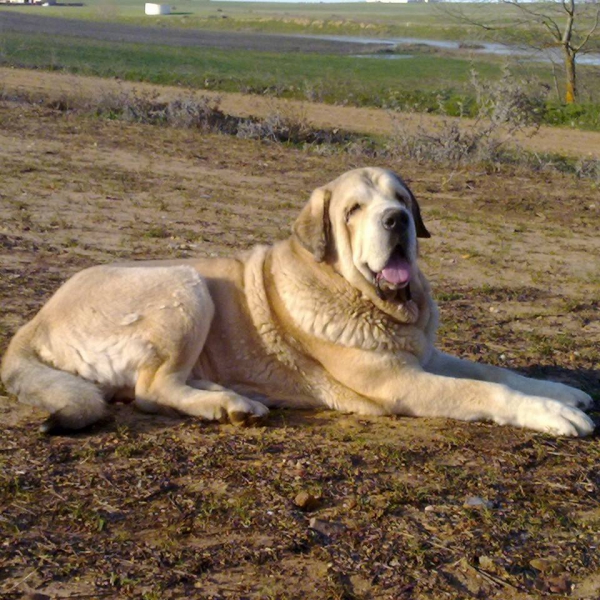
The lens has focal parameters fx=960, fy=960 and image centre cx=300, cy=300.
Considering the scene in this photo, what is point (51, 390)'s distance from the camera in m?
4.84

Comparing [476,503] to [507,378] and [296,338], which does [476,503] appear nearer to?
[507,378]

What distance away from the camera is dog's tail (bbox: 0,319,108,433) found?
4680 millimetres

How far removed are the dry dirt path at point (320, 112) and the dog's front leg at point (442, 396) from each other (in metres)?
13.2

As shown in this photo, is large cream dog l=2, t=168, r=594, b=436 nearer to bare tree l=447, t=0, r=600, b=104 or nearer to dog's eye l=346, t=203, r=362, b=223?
dog's eye l=346, t=203, r=362, b=223

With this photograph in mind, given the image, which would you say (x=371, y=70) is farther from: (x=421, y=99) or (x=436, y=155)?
(x=436, y=155)

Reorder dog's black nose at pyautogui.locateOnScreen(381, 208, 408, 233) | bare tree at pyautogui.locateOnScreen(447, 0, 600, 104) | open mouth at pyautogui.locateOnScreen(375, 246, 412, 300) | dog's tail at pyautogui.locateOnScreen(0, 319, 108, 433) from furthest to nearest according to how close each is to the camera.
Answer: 1. bare tree at pyautogui.locateOnScreen(447, 0, 600, 104)
2. open mouth at pyautogui.locateOnScreen(375, 246, 412, 300)
3. dog's black nose at pyautogui.locateOnScreen(381, 208, 408, 233)
4. dog's tail at pyautogui.locateOnScreen(0, 319, 108, 433)

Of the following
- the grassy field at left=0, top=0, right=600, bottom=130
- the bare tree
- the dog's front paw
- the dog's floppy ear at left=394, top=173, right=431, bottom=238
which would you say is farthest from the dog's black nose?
the bare tree

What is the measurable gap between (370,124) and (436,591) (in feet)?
61.1

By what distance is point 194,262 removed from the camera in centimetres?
583

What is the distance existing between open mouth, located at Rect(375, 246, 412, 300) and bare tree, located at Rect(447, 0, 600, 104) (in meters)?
22.9

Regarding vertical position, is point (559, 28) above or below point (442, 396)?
above

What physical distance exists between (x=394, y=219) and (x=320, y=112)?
1823 cm

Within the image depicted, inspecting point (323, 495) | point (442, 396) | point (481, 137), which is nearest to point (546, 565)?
point (323, 495)

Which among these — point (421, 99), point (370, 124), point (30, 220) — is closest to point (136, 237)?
point (30, 220)
